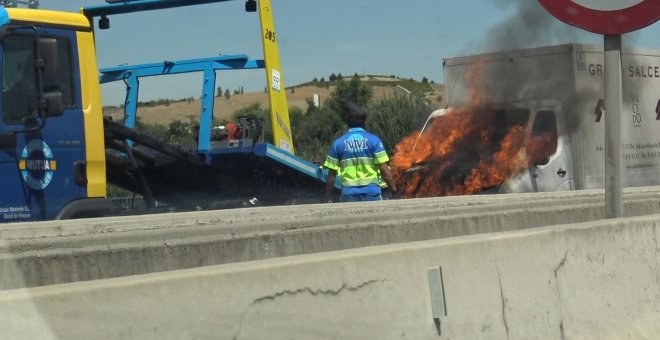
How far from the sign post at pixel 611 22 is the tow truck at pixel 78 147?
4126mm

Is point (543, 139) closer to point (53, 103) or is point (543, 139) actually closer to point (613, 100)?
point (613, 100)

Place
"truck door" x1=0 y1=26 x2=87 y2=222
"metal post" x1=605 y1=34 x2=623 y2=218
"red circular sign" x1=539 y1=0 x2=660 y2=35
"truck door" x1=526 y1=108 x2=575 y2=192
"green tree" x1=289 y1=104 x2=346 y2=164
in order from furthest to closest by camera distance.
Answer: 1. "green tree" x1=289 y1=104 x2=346 y2=164
2. "truck door" x1=526 y1=108 x2=575 y2=192
3. "truck door" x1=0 y1=26 x2=87 y2=222
4. "metal post" x1=605 y1=34 x2=623 y2=218
5. "red circular sign" x1=539 y1=0 x2=660 y2=35

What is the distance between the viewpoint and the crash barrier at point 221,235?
13.9 feet

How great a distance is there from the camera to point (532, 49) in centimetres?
1427

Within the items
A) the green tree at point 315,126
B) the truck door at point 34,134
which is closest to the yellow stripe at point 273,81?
the truck door at point 34,134

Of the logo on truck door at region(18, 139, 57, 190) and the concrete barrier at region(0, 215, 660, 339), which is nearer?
the concrete barrier at region(0, 215, 660, 339)

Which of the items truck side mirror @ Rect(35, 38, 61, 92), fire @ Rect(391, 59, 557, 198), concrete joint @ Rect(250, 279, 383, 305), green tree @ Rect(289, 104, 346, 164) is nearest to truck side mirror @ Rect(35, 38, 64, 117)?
truck side mirror @ Rect(35, 38, 61, 92)

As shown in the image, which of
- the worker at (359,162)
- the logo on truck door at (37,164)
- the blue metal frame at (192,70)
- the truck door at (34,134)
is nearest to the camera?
the truck door at (34,134)

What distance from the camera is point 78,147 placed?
324 inches

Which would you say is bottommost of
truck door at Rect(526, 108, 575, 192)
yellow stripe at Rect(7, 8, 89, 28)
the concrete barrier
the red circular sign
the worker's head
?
the concrete barrier

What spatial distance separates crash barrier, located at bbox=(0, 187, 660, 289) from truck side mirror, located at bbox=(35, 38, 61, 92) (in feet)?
4.65

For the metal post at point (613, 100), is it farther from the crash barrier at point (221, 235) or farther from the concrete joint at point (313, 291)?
the concrete joint at point (313, 291)

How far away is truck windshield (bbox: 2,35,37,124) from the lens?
7742mm

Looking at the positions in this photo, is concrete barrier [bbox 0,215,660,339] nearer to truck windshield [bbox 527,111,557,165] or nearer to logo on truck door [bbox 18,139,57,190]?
logo on truck door [bbox 18,139,57,190]
